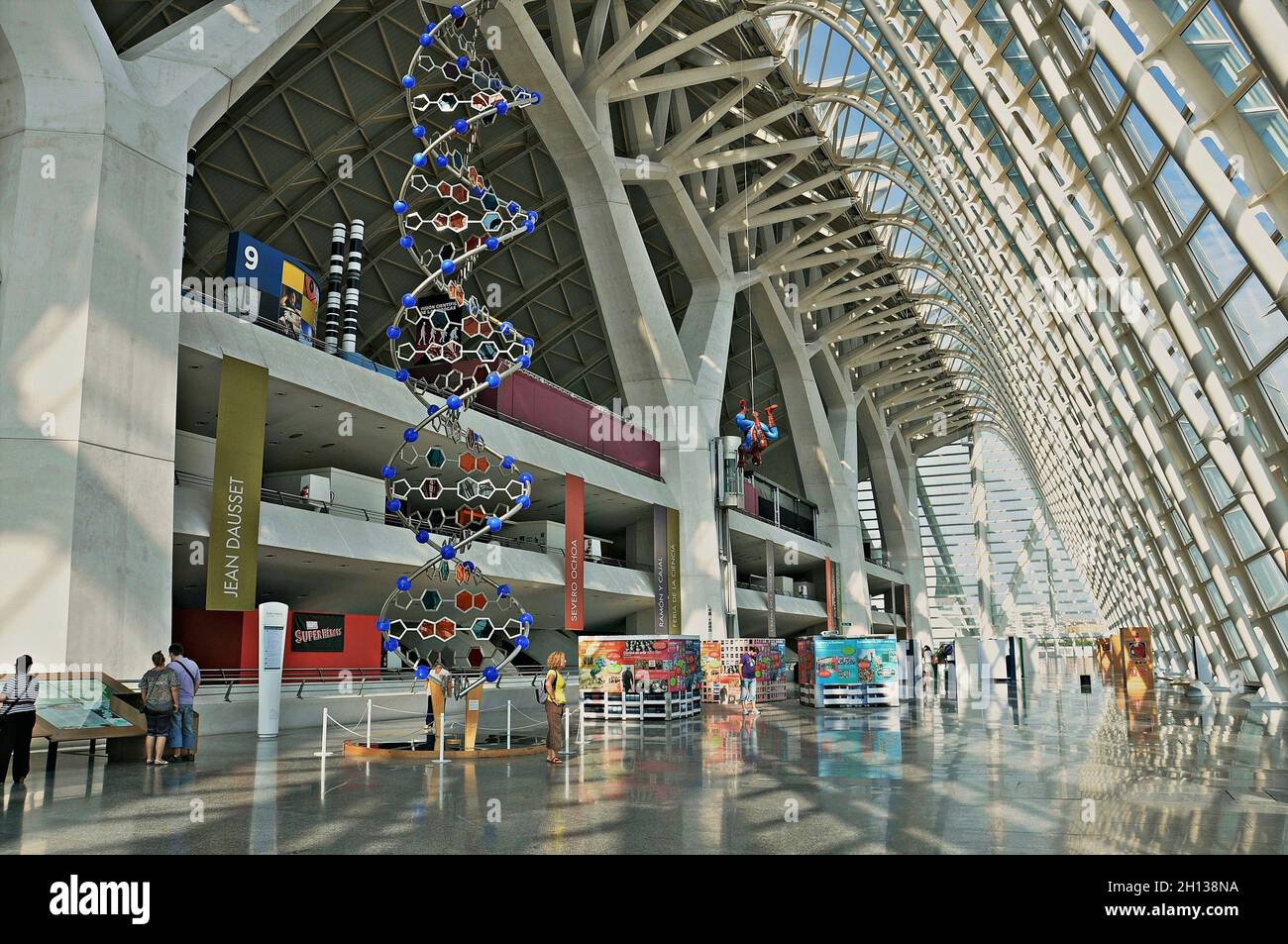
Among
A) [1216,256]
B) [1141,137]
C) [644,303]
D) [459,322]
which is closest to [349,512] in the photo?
[459,322]

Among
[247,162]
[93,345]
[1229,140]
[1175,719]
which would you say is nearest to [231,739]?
[93,345]

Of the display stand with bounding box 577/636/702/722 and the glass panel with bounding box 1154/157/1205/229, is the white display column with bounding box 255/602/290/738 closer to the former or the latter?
the display stand with bounding box 577/636/702/722

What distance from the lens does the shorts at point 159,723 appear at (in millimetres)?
12781

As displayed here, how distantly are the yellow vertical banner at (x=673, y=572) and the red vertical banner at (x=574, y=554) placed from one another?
15.6 feet

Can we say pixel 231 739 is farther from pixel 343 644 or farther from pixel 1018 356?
pixel 1018 356

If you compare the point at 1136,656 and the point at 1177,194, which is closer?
the point at 1177,194

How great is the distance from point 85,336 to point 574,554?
61.6 feet

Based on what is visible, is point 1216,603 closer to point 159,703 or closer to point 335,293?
point 159,703

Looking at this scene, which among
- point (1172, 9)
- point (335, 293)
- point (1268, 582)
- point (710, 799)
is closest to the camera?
point (710, 799)

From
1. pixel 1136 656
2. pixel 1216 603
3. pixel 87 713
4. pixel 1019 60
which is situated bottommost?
pixel 1136 656

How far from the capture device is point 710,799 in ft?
32.2

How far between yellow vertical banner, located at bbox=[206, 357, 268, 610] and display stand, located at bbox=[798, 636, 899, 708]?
591 inches

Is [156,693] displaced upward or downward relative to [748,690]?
upward

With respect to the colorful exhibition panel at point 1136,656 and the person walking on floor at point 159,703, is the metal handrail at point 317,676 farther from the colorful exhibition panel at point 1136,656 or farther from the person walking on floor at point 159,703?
the colorful exhibition panel at point 1136,656
